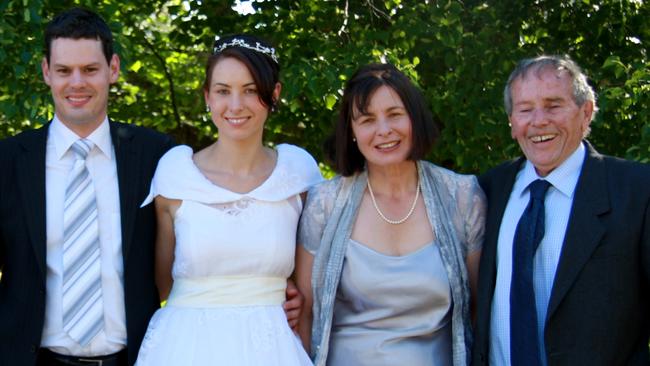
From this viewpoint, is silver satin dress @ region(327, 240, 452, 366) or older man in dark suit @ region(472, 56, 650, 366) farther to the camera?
silver satin dress @ region(327, 240, 452, 366)

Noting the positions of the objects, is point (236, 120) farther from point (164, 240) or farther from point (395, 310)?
point (395, 310)

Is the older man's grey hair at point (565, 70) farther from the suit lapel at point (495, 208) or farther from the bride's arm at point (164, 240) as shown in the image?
the bride's arm at point (164, 240)

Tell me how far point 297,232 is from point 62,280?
1.00 m

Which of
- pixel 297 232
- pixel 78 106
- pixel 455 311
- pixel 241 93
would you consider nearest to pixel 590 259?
pixel 455 311

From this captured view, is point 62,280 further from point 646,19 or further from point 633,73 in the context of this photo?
point 646,19

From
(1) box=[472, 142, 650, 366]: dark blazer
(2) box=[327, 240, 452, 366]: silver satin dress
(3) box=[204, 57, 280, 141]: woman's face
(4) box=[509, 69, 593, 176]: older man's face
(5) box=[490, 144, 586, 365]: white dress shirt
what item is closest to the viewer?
(1) box=[472, 142, 650, 366]: dark blazer

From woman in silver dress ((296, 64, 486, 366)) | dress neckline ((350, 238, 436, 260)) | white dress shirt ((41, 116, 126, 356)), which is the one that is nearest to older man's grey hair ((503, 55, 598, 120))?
woman in silver dress ((296, 64, 486, 366))

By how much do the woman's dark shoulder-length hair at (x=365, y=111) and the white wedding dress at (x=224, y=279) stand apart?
325 millimetres

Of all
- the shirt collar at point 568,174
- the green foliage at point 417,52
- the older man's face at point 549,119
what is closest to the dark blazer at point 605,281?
the shirt collar at point 568,174

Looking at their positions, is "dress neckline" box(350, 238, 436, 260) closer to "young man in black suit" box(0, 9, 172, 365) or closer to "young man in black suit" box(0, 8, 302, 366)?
"young man in black suit" box(0, 8, 302, 366)

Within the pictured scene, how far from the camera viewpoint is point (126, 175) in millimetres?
3818

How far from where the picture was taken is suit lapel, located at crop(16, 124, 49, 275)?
3561 mm

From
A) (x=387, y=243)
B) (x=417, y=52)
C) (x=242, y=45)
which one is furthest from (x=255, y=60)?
(x=417, y=52)

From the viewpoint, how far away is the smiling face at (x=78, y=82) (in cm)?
376
